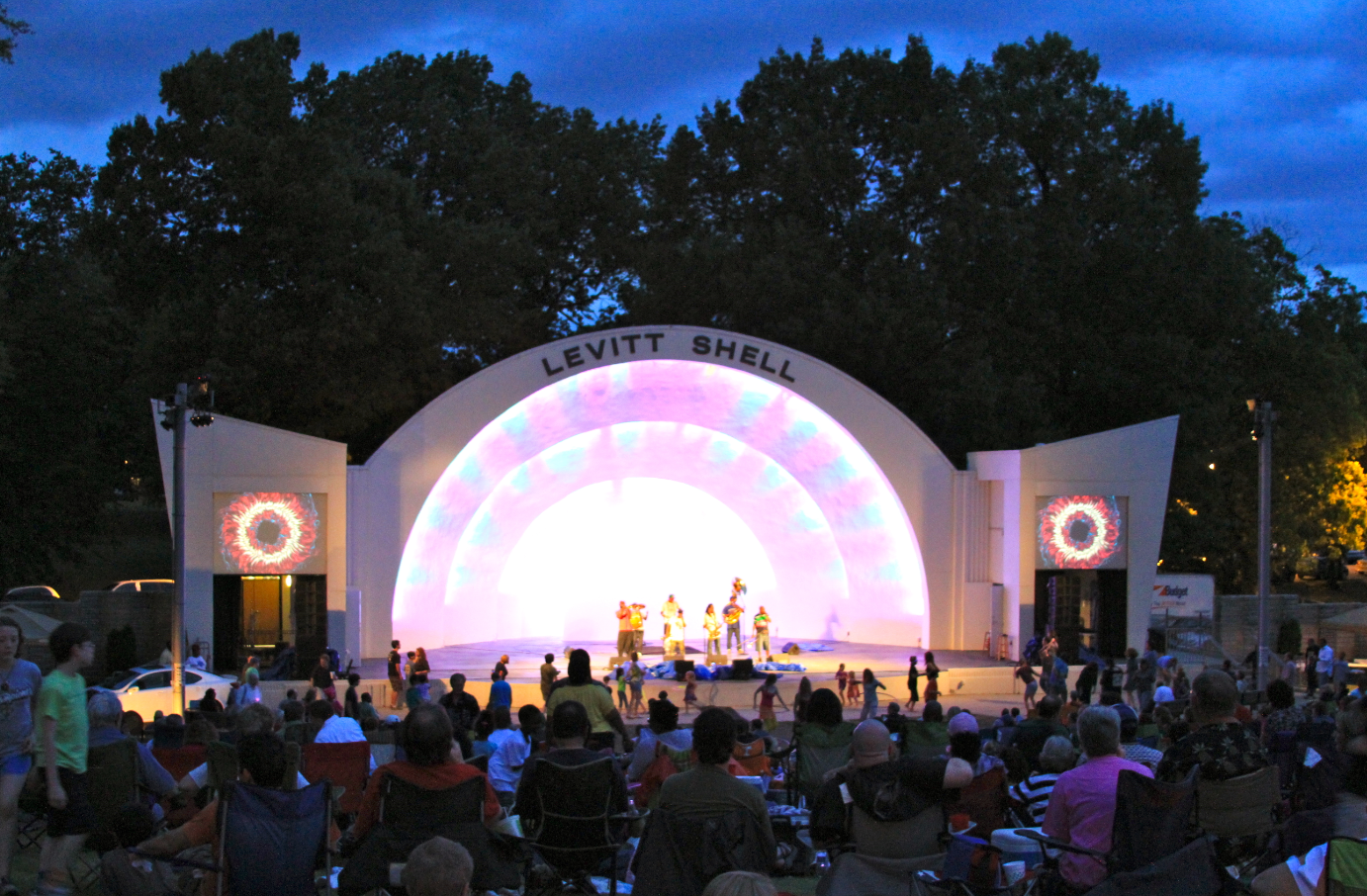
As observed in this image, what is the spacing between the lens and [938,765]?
5426mm

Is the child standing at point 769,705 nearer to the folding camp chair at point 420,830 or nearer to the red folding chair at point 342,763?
the red folding chair at point 342,763

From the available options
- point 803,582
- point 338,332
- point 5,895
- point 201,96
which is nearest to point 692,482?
point 803,582

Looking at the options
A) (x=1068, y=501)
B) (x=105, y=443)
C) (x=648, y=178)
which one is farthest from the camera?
(x=648, y=178)

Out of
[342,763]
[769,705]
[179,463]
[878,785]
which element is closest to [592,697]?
[342,763]

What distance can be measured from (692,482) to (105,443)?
1426 centimetres

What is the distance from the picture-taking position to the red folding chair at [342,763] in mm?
8211

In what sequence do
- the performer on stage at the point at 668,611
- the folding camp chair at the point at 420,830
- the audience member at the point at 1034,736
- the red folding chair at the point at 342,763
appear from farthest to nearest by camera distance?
the performer on stage at the point at 668,611, the audience member at the point at 1034,736, the red folding chair at the point at 342,763, the folding camp chair at the point at 420,830

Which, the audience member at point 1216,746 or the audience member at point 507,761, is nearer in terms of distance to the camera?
the audience member at point 1216,746

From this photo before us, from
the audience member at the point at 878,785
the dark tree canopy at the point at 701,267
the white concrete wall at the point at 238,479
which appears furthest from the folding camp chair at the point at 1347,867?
the dark tree canopy at the point at 701,267

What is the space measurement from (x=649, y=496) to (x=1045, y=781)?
23.0 metres

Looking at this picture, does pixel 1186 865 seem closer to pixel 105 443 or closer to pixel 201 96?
pixel 201 96

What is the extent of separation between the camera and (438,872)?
3.81 metres

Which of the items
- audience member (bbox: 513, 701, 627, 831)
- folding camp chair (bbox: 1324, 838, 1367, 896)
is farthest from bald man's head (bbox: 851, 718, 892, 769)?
folding camp chair (bbox: 1324, 838, 1367, 896)

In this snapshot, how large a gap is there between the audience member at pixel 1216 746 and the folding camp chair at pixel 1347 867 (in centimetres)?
181
